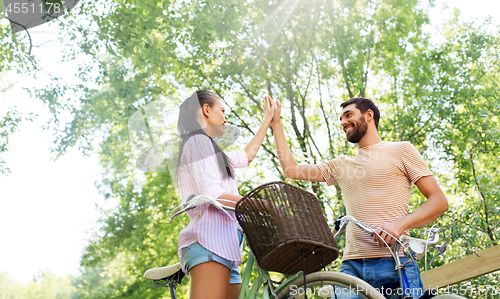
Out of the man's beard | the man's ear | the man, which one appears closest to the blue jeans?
the man

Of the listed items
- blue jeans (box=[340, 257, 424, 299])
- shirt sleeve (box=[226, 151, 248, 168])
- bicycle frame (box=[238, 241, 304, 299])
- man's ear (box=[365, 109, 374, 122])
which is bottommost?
blue jeans (box=[340, 257, 424, 299])

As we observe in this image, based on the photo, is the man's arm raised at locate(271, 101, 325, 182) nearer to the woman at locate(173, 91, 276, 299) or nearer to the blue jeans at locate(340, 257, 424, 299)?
the woman at locate(173, 91, 276, 299)

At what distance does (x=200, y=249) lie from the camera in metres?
1.69

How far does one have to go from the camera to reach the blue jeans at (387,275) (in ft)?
5.73

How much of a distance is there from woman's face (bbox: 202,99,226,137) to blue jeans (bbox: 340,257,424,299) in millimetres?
1005

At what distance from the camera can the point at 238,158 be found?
6.57ft

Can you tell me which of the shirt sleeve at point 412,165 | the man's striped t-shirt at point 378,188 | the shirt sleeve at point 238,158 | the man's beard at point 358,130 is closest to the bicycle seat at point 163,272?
the shirt sleeve at point 238,158

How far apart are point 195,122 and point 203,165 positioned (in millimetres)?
328

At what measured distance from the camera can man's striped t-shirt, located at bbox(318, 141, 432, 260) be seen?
1917mm

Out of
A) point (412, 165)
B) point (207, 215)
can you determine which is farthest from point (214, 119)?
point (412, 165)

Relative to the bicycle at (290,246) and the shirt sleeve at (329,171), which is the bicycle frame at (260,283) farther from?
the shirt sleeve at (329,171)

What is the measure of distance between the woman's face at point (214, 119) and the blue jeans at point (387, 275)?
3.30ft

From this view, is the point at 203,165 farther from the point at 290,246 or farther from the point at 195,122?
the point at 290,246

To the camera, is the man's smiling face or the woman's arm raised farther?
the man's smiling face
